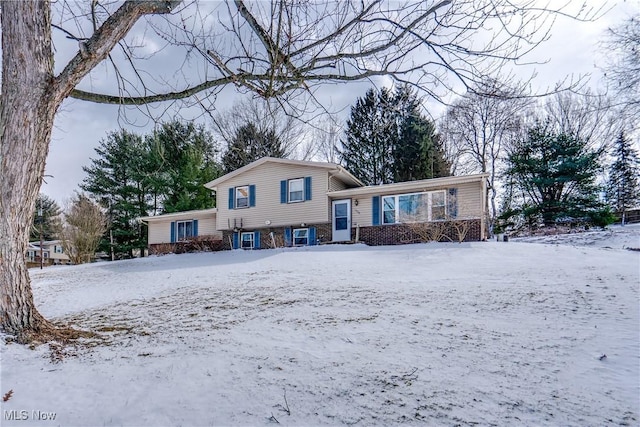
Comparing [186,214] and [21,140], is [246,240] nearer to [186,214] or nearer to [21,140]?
[186,214]

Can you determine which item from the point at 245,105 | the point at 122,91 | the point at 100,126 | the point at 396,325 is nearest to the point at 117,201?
the point at 245,105

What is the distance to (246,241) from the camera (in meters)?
16.6

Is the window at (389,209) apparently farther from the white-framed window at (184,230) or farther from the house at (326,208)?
the white-framed window at (184,230)

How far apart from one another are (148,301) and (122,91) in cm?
320

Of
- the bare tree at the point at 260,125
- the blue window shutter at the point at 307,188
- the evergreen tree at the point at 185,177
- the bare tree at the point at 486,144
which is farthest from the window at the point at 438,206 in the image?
the evergreen tree at the point at 185,177

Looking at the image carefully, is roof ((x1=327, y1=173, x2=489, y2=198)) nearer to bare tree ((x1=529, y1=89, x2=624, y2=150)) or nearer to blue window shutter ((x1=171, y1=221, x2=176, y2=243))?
blue window shutter ((x1=171, y1=221, x2=176, y2=243))

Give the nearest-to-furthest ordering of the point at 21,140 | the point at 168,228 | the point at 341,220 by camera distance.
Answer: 1. the point at 21,140
2. the point at 341,220
3. the point at 168,228

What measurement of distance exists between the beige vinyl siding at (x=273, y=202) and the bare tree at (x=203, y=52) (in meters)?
10.7

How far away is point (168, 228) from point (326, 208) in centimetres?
1101

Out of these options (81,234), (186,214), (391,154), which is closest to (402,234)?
(391,154)

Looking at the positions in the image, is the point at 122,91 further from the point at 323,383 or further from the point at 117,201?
the point at 117,201

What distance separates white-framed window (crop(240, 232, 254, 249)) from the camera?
16.4 m

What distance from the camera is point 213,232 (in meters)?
18.2

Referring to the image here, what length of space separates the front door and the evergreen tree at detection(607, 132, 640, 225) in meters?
19.4
